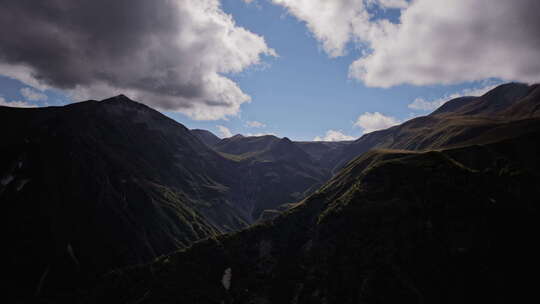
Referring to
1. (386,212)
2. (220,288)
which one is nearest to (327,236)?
(386,212)

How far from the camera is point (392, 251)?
449ft

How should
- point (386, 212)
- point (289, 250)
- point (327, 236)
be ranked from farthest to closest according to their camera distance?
point (289, 250), point (327, 236), point (386, 212)

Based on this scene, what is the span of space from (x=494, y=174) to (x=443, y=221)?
165 ft

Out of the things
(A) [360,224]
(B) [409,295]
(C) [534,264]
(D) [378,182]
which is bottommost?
(B) [409,295]

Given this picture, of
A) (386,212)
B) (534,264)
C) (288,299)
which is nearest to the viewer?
(534,264)

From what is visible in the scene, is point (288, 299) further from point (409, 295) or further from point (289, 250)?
point (409, 295)

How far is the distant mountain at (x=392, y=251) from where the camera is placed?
12450cm

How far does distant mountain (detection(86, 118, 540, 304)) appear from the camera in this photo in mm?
124500

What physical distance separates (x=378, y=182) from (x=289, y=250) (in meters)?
61.9

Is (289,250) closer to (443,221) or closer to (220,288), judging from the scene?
(220,288)

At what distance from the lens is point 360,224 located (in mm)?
156875

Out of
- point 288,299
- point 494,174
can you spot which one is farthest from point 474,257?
point 288,299

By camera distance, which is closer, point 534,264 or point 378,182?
point 534,264

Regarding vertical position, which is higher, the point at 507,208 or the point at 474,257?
the point at 507,208
